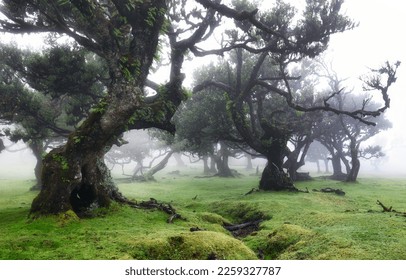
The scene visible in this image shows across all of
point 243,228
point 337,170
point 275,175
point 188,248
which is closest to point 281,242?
point 188,248

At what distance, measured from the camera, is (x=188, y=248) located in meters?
7.24

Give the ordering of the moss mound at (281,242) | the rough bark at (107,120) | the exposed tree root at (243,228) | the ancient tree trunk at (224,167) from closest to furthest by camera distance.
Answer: the moss mound at (281,242), the rough bark at (107,120), the exposed tree root at (243,228), the ancient tree trunk at (224,167)

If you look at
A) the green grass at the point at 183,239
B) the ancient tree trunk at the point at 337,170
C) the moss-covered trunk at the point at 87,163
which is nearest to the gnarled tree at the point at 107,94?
the moss-covered trunk at the point at 87,163

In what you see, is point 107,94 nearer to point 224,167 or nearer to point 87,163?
point 87,163

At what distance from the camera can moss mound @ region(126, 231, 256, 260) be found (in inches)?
275

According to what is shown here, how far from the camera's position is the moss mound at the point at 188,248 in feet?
22.9

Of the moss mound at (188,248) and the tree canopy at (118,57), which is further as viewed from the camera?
the tree canopy at (118,57)

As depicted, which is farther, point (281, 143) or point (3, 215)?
point (281, 143)

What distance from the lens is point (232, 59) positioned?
38750 mm

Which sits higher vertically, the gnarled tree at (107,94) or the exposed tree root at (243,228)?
the gnarled tree at (107,94)

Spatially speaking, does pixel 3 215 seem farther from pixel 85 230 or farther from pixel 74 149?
pixel 85 230

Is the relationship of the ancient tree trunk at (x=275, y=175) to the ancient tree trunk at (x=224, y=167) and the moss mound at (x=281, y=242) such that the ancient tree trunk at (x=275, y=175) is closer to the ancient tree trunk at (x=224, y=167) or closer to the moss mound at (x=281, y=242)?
the moss mound at (x=281, y=242)
